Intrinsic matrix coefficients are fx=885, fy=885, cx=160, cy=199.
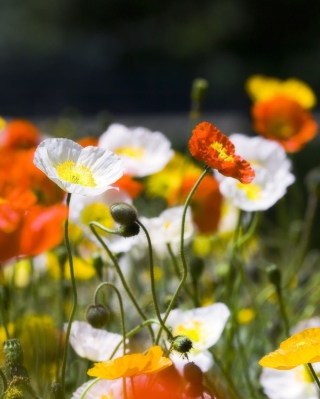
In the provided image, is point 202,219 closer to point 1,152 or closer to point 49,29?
point 1,152

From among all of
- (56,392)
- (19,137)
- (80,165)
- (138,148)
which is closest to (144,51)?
(19,137)

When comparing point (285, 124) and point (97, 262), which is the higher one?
point (285, 124)

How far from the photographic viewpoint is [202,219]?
3.66ft

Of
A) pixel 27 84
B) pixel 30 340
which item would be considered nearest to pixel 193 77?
pixel 27 84

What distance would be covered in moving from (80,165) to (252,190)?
10.1 inches

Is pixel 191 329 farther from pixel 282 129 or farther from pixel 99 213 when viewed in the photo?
pixel 282 129

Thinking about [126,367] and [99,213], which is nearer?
[126,367]

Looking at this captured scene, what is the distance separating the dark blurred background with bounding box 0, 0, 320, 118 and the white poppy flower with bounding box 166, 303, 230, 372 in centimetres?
547

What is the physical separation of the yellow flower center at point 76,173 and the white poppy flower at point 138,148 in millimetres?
299

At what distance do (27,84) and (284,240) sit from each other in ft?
22.4

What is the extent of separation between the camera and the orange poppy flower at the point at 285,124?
45.9 inches

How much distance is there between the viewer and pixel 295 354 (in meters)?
0.62

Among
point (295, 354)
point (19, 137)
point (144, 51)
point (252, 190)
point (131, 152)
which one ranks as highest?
point (144, 51)

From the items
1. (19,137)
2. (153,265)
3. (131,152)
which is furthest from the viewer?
(19,137)
